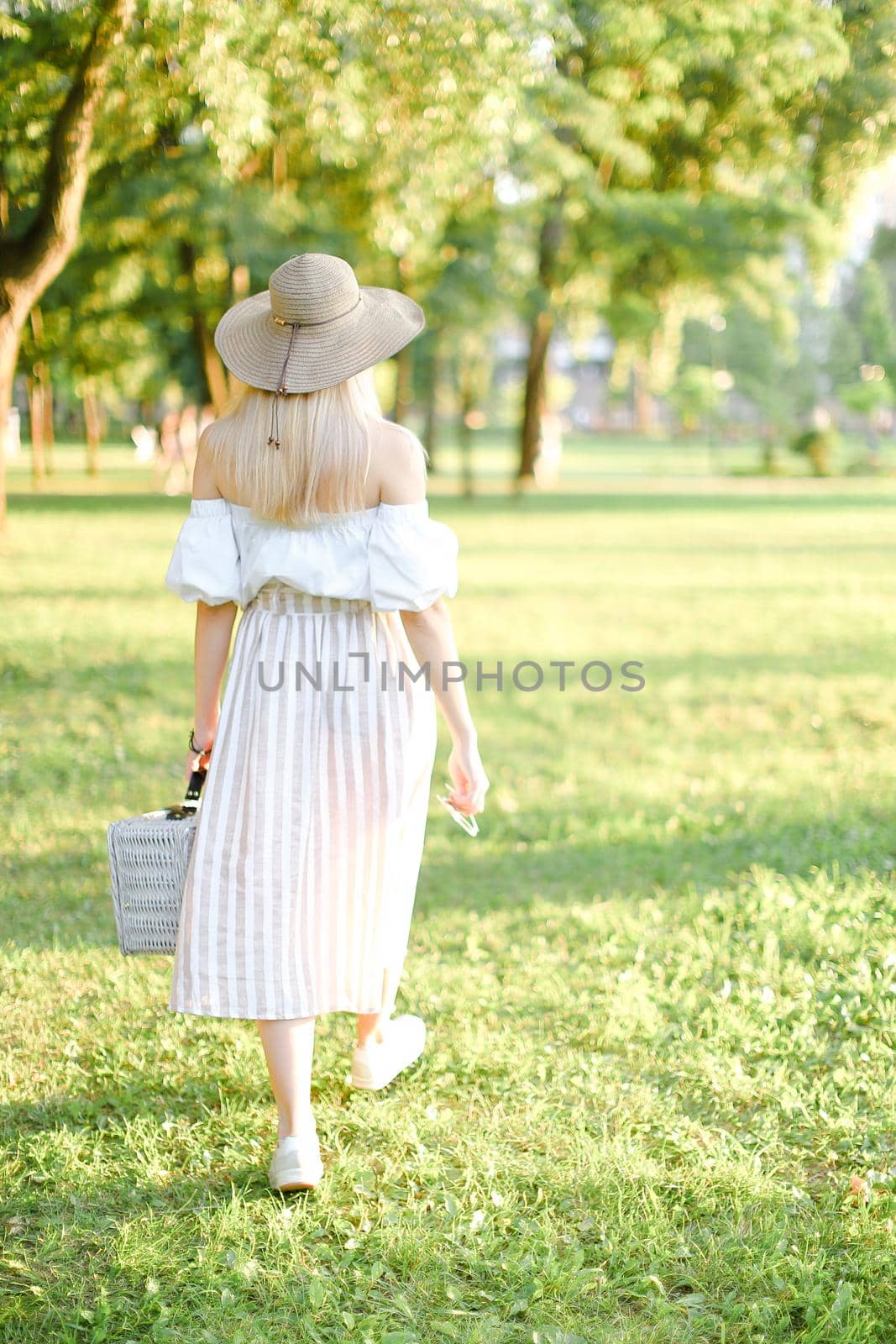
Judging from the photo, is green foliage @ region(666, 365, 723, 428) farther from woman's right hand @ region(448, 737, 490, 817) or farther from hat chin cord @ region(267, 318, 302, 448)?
hat chin cord @ region(267, 318, 302, 448)

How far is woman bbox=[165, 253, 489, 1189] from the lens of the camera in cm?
285

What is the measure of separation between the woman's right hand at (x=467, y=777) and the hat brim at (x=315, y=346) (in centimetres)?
95

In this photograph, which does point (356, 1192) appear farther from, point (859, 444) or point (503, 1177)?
point (859, 444)

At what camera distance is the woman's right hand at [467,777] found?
3104 millimetres

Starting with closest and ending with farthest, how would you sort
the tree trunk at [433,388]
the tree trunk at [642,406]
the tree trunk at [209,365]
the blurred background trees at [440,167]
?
the blurred background trees at [440,167] → the tree trunk at [209,365] → the tree trunk at [433,388] → the tree trunk at [642,406]

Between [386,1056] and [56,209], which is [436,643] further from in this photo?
[56,209]

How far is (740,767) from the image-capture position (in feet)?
22.9

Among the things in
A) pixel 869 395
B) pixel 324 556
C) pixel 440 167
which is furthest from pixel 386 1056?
pixel 869 395

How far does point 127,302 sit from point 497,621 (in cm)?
1619

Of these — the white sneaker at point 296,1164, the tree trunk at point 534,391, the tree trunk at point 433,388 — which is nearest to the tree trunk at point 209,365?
the tree trunk at point 433,388

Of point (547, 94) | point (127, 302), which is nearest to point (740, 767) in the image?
point (547, 94)

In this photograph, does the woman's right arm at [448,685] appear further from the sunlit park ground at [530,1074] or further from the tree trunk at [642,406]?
the tree trunk at [642,406]

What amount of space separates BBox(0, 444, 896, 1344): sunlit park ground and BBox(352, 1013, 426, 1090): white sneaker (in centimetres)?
7

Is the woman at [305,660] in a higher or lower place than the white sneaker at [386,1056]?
higher
